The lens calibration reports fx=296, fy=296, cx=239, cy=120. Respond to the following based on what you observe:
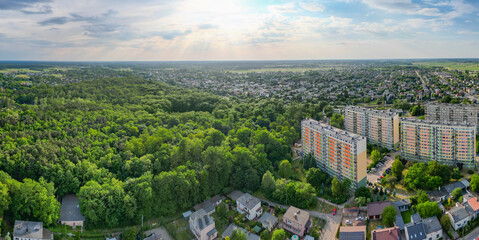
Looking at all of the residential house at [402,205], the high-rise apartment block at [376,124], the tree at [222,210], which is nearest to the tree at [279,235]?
the tree at [222,210]

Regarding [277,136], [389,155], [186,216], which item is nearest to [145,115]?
[277,136]

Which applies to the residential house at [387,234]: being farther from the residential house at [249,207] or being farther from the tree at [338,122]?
the tree at [338,122]

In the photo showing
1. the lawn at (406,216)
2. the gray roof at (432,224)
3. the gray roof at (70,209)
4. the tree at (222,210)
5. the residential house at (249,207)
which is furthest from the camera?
the tree at (222,210)

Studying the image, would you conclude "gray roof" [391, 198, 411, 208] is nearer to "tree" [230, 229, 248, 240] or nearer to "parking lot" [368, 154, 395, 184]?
"parking lot" [368, 154, 395, 184]

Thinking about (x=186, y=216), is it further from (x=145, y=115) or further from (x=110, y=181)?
(x=145, y=115)

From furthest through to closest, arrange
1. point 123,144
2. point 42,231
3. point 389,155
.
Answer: point 389,155 < point 123,144 < point 42,231
